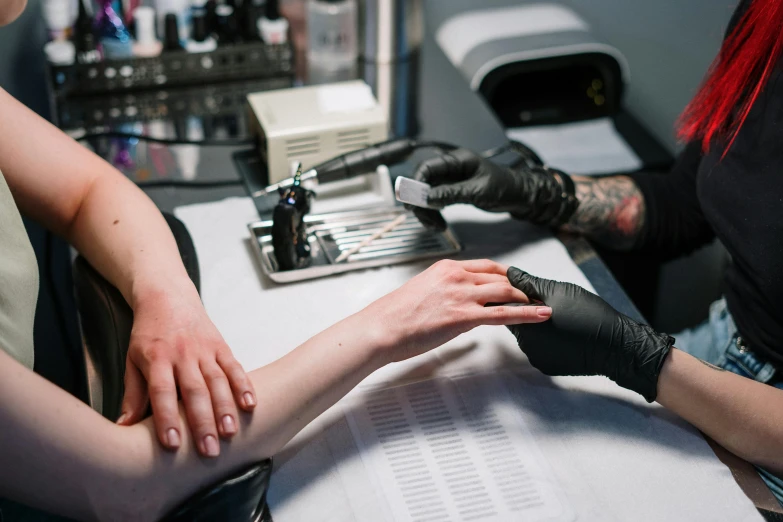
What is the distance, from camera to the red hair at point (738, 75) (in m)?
1.12

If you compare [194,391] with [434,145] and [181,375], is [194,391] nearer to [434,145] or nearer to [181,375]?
[181,375]

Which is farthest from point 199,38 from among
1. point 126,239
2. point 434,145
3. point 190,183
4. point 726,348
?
point 726,348

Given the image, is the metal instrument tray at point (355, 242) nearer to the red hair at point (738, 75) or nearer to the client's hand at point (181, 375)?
the client's hand at point (181, 375)

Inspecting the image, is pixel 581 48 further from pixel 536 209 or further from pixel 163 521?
pixel 163 521

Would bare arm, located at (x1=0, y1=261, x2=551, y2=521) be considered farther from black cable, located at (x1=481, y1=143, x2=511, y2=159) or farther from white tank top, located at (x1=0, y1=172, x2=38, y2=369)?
black cable, located at (x1=481, y1=143, x2=511, y2=159)

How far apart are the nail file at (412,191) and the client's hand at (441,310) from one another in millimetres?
164

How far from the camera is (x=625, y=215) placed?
4.49 ft

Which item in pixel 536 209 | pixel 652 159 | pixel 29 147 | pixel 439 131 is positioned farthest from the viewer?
pixel 652 159

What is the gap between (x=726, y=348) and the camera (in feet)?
4.11

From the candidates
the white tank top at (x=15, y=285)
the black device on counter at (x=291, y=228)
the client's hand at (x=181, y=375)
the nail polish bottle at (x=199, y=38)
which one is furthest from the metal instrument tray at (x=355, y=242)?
the nail polish bottle at (x=199, y=38)

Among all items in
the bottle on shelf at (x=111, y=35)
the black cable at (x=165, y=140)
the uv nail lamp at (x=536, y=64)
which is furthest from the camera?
the uv nail lamp at (x=536, y=64)

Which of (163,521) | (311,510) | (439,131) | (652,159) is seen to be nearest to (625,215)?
(439,131)

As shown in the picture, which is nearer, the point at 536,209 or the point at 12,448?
the point at 12,448

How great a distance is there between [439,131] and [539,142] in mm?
443
